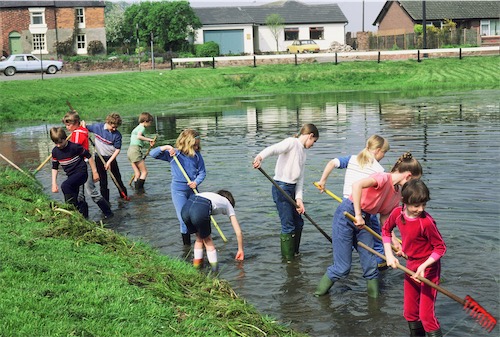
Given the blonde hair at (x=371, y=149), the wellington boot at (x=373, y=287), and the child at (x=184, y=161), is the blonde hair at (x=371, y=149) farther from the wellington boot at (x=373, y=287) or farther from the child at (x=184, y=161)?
the child at (x=184, y=161)

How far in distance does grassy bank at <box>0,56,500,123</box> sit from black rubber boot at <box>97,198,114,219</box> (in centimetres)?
2374

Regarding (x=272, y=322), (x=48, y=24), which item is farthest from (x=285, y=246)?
(x=48, y=24)

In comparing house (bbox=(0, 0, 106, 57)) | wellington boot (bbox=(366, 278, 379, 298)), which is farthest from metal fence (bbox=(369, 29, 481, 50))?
wellington boot (bbox=(366, 278, 379, 298))

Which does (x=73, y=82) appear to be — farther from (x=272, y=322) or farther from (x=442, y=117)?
(x=272, y=322)

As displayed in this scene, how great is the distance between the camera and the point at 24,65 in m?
53.6

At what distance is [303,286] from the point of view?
9.56 metres

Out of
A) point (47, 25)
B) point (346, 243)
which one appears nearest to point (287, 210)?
point (346, 243)

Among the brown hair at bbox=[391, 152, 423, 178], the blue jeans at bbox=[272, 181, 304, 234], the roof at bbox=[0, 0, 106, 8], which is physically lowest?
the blue jeans at bbox=[272, 181, 304, 234]

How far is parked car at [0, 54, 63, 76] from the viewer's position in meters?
52.5

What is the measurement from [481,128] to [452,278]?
1477 centimetres

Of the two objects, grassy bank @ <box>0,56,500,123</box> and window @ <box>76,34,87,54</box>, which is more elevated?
window @ <box>76,34,87,54</box>

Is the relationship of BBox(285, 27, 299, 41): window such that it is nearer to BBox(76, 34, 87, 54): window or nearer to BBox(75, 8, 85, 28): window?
BBox(75, 8, 85, 28): window

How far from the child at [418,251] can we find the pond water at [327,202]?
0.59 metres

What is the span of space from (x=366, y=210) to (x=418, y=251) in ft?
4.14
